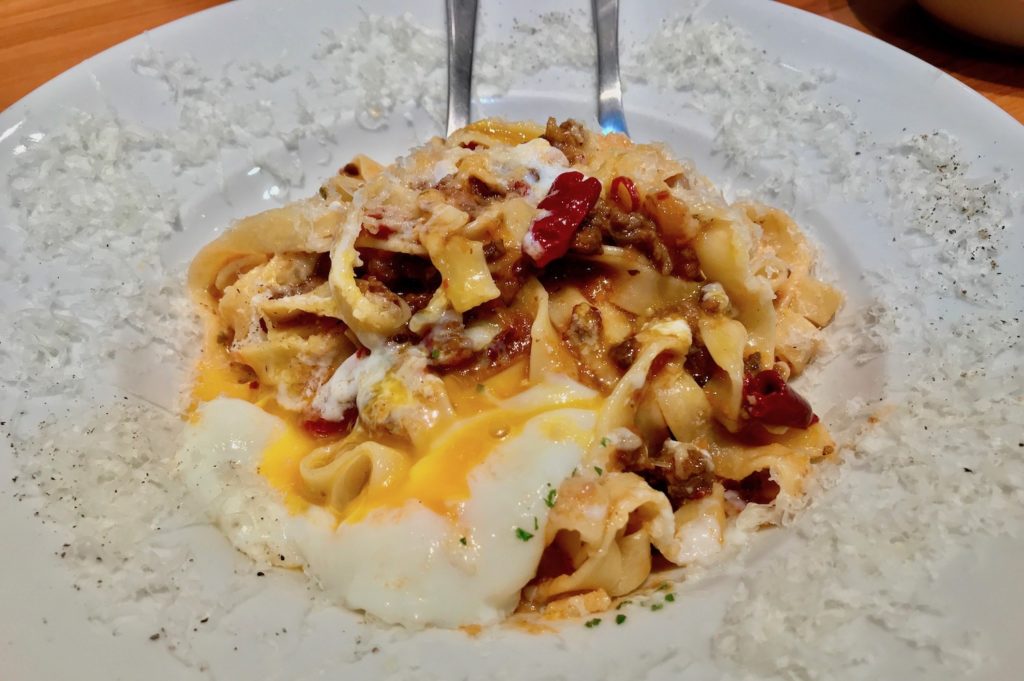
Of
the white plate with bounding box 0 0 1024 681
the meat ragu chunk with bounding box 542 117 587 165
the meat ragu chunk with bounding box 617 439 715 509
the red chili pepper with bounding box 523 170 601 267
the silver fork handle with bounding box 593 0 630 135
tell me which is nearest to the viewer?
the white plate with bounding box 0 0 1024 681

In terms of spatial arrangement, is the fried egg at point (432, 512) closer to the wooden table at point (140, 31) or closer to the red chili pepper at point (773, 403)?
the red chili pepper at point (773, 403)

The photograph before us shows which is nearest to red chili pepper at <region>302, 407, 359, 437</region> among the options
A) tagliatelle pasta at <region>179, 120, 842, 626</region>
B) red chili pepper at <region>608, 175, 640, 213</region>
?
tagliatelle pasta at <region>179, 120, 842, 626</region>

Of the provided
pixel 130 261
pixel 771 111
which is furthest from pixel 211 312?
pixel 771 111

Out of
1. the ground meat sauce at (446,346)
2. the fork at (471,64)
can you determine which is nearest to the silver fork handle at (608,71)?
the fork at (471,64)

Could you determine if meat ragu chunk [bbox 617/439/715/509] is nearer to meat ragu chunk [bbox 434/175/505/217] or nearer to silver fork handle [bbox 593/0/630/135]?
meat ragu chunk [bbox 434/175/505/217]

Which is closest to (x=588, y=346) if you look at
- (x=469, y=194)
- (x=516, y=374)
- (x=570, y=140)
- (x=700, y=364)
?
(x=516, y=374)

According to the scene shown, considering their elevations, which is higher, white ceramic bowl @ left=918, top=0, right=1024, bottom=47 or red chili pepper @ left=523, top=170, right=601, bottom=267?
white ceramic bowl @ left=918, top=0, right=1024, bottom=47

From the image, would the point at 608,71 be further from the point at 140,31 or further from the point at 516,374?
the point at 140,31
